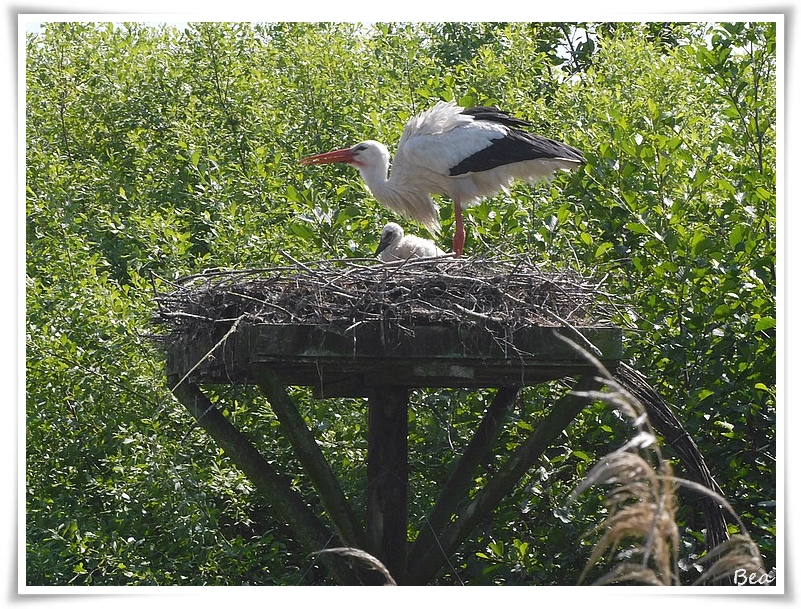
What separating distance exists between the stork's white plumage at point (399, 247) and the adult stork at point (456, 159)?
1.77ft

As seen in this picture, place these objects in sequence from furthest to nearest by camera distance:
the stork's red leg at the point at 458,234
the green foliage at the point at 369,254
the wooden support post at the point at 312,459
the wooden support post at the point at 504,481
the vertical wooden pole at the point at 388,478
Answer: the stork's red leg at the point at 458,234, the green foliage at the point at 369,254, the vertical wooden pole at the point at 388,478, the wooden support post at the point at 504,481, the wooden support post at the point at 312,459

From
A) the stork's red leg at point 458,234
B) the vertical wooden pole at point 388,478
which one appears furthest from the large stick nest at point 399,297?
the stork's red leg at point 458,234

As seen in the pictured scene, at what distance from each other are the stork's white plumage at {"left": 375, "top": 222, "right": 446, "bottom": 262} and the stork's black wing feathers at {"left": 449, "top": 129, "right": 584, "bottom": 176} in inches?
27.0

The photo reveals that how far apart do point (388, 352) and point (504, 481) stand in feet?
3.13

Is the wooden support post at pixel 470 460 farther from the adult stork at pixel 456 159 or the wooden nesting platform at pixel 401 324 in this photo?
the adult stork at pixel 456 159

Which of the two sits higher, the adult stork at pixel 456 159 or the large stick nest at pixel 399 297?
the adult stork at pixel 456 159

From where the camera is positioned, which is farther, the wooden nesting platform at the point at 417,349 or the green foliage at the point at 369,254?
the green foliage at the point at 369,254

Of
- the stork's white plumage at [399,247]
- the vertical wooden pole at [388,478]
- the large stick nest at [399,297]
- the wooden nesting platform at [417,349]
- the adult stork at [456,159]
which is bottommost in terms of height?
the vertical wooden pole at [388,478]

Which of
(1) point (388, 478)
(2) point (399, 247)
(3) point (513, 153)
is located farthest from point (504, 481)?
(3) point (513, 153)

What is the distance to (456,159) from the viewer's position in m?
7.28

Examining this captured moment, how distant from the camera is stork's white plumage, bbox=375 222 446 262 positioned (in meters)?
6.52

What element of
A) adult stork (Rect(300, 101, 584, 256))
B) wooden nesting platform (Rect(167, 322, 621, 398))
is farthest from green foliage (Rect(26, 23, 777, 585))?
A: wooden nesting platform (Rect(167, 322, 621, 398))

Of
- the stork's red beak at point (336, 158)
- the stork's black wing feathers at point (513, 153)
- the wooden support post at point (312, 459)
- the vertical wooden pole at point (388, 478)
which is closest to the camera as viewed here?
the wooden support post at point (312, 459)

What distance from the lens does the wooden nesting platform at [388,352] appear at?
4.62 meters
